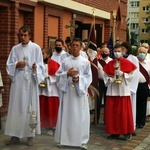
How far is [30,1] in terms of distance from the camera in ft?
37.1

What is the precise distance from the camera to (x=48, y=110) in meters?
9.19

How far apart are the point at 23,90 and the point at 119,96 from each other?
2.10m

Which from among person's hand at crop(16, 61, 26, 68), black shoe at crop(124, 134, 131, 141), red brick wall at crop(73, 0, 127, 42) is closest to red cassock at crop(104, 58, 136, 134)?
black shoe at crop(124, 134, 131, 141)

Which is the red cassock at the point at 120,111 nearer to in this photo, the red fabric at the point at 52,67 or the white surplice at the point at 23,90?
the red fabric at the point at 52,67

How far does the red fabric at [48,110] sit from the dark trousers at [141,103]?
2.21m

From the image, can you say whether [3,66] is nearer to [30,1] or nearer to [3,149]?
[30,1]

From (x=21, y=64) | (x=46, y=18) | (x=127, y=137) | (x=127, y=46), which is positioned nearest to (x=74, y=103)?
(x=21, y=64)

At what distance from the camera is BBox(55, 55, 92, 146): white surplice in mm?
7633

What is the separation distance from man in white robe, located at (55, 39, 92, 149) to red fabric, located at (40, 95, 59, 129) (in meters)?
1.42

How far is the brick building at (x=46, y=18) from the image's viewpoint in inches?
419

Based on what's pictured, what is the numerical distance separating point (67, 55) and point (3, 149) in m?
2.06

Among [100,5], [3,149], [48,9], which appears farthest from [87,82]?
[100,5]

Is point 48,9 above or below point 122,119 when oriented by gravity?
above

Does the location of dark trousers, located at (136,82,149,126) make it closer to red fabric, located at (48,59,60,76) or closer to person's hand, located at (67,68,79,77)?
red fabric, located at (48,59,60,76)
